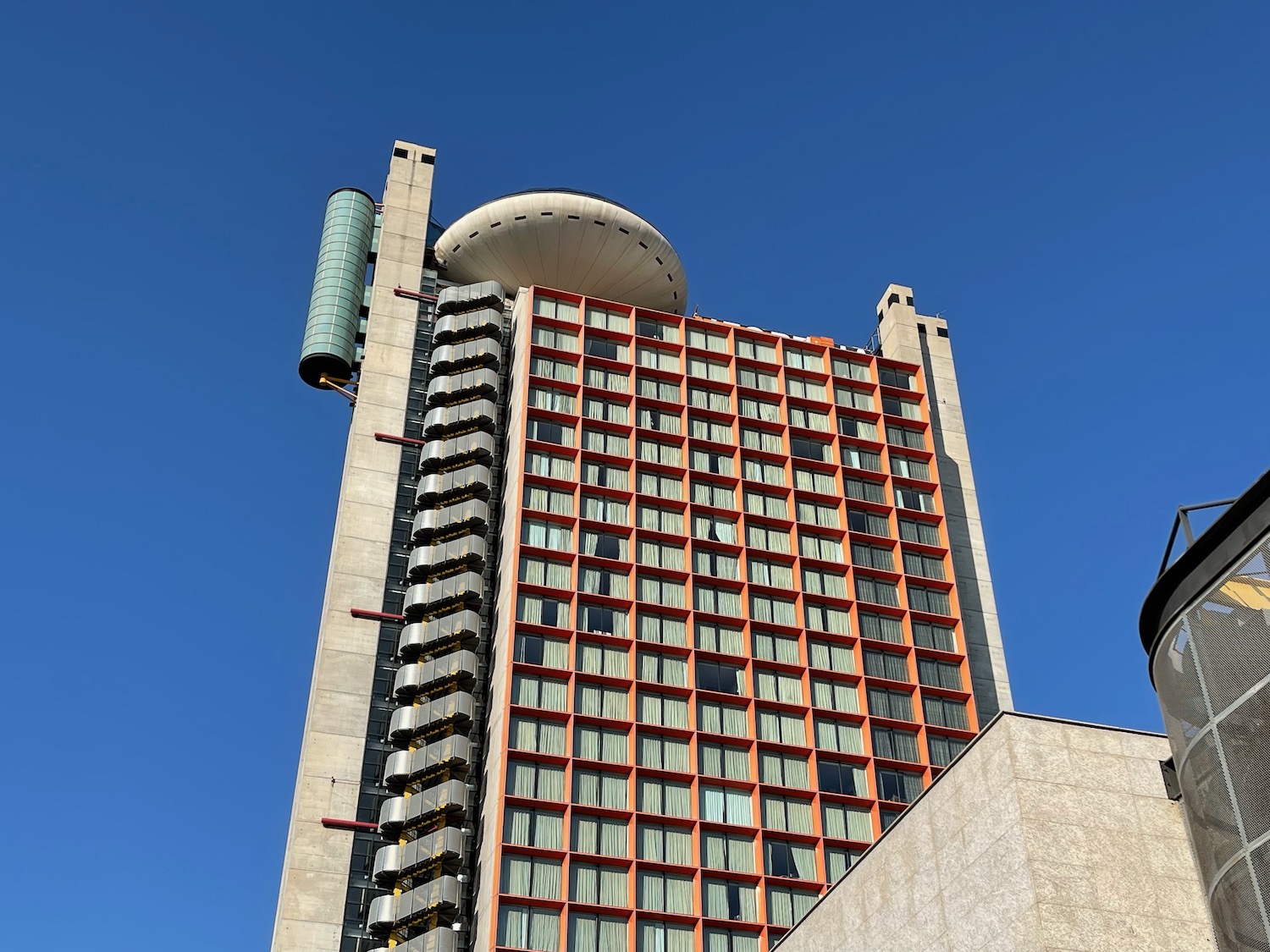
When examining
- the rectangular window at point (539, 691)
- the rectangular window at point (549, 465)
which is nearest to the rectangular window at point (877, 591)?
the rectangular window at point (549, 465)

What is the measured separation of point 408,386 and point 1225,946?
79.8 m

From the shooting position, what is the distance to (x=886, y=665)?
84.0 meters

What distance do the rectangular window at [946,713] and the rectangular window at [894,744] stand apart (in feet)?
5.71

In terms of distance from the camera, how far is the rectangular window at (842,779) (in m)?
77.8

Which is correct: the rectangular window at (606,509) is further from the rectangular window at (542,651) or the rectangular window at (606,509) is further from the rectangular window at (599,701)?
the rectangular window at (599,701)

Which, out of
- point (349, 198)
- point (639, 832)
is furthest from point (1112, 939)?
point (349, 198)

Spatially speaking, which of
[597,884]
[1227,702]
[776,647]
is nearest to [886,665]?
[776,647]

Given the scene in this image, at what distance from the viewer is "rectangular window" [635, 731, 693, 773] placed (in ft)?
250

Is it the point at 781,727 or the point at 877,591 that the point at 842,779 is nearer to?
the point at 781,727

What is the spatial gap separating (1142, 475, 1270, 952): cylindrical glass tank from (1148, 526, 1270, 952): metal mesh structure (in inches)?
0.7

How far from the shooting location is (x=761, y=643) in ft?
271

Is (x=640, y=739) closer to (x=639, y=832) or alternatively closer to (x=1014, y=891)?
(x=639, y=832)

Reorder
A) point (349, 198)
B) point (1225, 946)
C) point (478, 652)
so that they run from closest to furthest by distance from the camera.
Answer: point (1225, 946)
point (478, 652)
point (349, 198)

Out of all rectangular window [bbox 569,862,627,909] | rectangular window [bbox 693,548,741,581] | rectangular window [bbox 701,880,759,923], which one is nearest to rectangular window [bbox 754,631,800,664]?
rectangular window [bbox 693,548,741,581]
